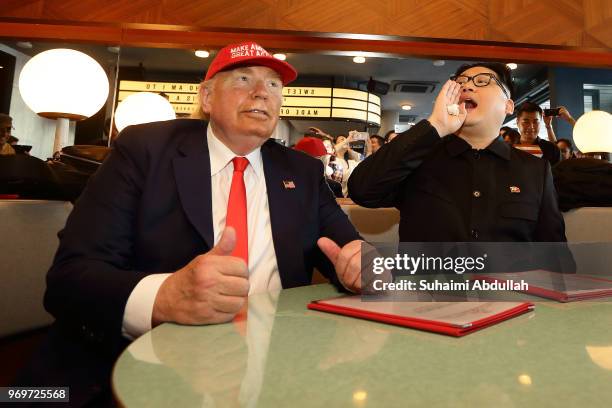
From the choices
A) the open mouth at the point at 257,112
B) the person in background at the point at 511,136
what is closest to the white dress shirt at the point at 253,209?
the open mouth at the point at 257,112

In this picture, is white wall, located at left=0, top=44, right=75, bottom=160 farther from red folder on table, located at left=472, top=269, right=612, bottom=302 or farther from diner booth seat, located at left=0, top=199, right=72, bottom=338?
red folder on table, located at left=472, top=269, right=612, bottom=302

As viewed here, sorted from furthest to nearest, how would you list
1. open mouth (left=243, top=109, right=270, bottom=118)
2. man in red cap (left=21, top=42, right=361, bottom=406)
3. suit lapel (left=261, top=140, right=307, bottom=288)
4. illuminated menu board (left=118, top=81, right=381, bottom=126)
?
1. illuminated menu board (left=118, top=81, right=381, bottom=126)
2. open mouth (left=243, top=109, right=270, bottom=118)
3. suit lapel (left=261, top=140, right=307, bottom=288)
4. man in red cap (left=21, top=42, right=361, bottom=406)

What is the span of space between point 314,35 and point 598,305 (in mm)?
3236

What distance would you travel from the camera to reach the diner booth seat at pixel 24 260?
1.11 m

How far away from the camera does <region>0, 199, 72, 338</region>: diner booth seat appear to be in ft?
3.64

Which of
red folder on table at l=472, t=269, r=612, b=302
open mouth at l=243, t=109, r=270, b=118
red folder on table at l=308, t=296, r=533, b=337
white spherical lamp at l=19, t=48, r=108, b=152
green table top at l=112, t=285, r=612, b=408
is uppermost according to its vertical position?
white spherical lamp at l=19, t=48, r=108, b=152

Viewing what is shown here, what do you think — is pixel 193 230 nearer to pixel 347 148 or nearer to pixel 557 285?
pixel 557 285

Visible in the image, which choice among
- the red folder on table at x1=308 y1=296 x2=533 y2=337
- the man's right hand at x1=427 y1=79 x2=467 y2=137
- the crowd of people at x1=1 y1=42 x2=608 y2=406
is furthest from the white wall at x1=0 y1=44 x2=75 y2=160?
the red folder on table at x1=308 y1=296 x2=533 y2=337

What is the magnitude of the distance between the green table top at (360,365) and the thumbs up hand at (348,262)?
0.20 m

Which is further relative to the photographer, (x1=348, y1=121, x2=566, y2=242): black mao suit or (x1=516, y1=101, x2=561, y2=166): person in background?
(x1=516, y1=101, x2=561, y2=166): person in background

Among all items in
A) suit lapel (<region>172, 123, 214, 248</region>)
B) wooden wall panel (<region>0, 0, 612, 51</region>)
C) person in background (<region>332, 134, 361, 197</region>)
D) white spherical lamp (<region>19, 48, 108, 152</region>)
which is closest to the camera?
suit lapel (<region>172, 123, 214, 248</region>)

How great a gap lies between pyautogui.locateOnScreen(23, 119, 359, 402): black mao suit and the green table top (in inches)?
11.4

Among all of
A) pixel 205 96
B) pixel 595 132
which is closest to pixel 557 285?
pixel 205 96

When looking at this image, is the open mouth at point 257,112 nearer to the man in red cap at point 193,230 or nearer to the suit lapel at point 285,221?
the man in red cap at point 193,230
